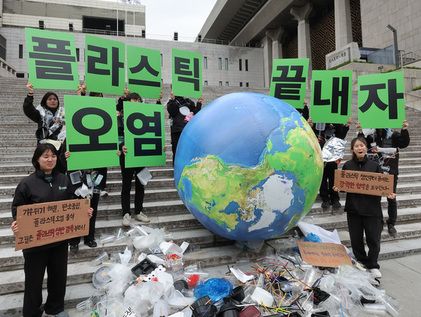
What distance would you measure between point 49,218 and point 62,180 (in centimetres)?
37

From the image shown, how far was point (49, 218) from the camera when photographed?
8.55ft

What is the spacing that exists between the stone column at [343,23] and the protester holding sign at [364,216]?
886 inches

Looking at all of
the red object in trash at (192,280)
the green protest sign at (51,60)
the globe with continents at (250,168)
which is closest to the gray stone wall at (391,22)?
the globe with continents at (250,168)

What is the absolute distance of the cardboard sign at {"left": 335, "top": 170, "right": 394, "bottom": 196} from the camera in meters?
3.43

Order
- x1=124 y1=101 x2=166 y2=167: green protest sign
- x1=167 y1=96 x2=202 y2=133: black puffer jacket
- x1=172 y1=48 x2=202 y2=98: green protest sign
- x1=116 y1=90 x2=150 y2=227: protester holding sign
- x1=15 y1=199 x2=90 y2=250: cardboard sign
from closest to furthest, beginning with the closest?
1. x1=15 y1=199 x2=90 y2=250: cardboard sign
2. x1=124 y1=101 x2=166 y2=167: green protest sign
3. x1=116 y1=90 x2=150 y2=227: protester holding sign
4. x1=172 y1=48 x2=202 y2=98: green protest sign
5. x1=167 y1=96 x2=202 y2=133: black puffer jacket

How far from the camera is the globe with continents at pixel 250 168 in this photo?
10.2 feet

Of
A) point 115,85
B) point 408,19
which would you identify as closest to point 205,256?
point 115,85

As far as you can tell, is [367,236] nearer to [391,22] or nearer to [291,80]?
[291,80]

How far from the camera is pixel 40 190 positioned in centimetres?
264

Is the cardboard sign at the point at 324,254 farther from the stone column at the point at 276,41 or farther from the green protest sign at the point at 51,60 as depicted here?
the stone column at the point at 276,41

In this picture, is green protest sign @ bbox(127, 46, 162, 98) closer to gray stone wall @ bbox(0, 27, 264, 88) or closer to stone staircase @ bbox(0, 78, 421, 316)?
stone staircase @ bbox(0, 78, 421, 316)

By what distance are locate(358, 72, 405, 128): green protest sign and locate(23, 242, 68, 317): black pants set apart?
4396mm

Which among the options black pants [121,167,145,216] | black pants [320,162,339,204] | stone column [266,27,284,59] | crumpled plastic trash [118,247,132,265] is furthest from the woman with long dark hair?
stone column [266,27,284,59]

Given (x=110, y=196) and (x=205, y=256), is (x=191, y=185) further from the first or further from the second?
(x=110, y=196)
